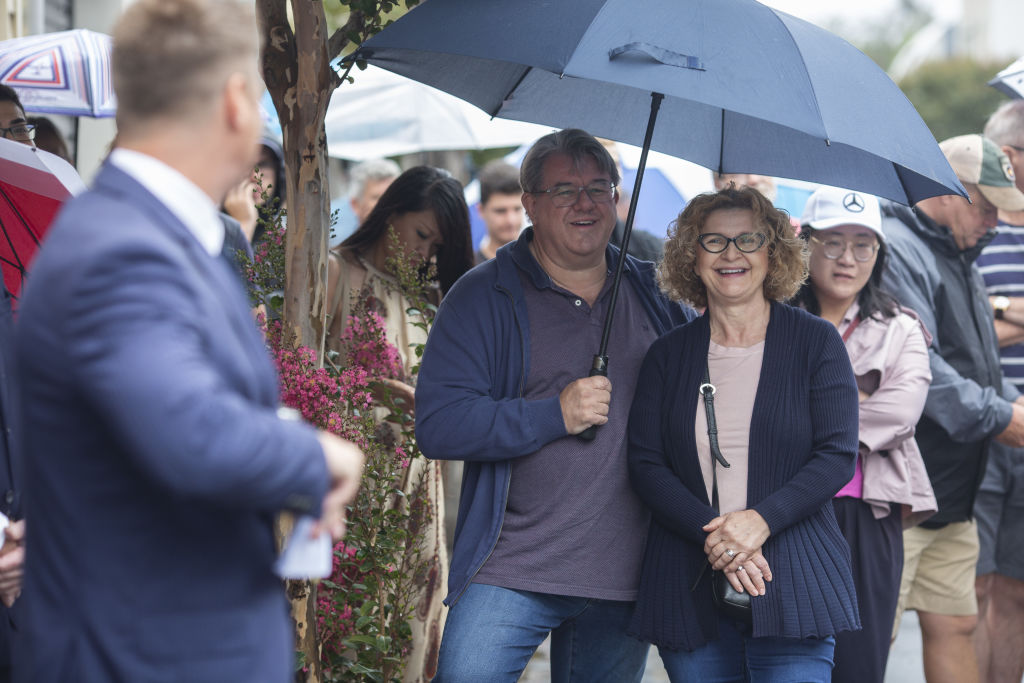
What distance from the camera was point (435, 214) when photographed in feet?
15.9

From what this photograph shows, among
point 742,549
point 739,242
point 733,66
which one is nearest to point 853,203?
point 739,242

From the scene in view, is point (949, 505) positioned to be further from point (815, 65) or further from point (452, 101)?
point (452, 101)

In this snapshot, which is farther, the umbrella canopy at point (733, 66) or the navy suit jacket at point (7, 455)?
the umbrella canopy at point (733, 66)

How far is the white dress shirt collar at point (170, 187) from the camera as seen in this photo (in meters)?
1.75

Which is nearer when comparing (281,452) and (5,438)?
(281,452)

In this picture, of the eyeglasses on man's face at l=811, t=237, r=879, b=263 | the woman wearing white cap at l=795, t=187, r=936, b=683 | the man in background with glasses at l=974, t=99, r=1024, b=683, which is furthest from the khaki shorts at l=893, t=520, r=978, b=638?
the eyeglasses on man's face at l=811, t=237, r=879, b=263

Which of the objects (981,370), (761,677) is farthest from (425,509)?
(981,370)

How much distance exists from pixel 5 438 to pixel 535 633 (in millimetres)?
1585

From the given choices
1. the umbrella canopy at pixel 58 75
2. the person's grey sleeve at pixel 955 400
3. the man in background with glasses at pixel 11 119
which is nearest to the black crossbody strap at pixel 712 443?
the person's grey sleeve at pixel 955 400

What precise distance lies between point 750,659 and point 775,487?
49cm

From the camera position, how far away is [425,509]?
14.0 ft

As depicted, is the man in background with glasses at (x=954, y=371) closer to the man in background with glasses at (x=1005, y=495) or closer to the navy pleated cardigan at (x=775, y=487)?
the man in background with glasses at (x=1005, y=495)

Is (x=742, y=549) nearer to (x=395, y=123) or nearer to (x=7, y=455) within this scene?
(x=7, y=455)

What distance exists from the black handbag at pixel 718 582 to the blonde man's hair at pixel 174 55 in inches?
79.7
